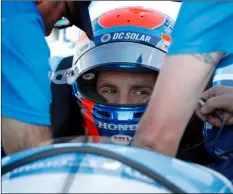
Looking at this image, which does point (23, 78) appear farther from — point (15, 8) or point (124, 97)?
point (124, 97)

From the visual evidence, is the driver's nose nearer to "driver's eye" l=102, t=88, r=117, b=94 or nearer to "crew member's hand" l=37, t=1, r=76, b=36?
"driver's eye" l=102, t=88, r=117, b=94

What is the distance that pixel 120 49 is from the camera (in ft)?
7.07

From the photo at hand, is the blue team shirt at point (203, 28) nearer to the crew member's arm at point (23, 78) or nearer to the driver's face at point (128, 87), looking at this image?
the crew member's arm at point (23, 78)

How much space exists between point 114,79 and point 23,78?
87cm

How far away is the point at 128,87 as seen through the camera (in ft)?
7.13

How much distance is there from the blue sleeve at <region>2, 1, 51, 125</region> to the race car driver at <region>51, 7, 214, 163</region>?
653mm

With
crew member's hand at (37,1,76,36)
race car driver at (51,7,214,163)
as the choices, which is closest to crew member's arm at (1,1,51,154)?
crew member's hand at (37,1,76,36)

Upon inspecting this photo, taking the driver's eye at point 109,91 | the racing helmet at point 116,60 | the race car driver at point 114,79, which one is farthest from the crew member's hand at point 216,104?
the driver's eye at point 109,91

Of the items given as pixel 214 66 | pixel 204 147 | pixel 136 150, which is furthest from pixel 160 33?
pixel 136 150

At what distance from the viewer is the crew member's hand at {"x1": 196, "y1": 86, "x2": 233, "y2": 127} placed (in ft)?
6.14

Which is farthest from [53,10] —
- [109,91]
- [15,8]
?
[109,91]

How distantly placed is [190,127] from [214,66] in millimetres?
819

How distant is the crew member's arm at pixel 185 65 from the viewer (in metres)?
1.24

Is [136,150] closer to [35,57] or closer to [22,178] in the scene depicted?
[22,178]
